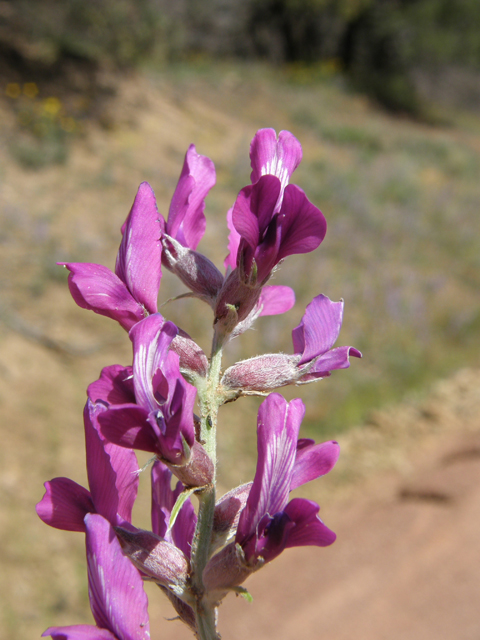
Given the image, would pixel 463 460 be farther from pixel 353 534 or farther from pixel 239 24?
pixel 239 24

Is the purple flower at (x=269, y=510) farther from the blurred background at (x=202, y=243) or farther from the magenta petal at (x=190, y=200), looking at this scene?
the blurred background at (x=202, y=243)

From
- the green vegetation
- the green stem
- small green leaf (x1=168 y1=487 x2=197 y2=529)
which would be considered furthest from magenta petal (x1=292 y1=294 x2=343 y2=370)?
the green vegetation

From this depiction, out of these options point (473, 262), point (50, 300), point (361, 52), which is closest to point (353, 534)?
point (50, 300)

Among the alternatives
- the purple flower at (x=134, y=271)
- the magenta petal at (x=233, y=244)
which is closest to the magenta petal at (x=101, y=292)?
the purple flower at (x=134, y=271)

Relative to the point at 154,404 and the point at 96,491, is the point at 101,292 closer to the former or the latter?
the point at 154,404

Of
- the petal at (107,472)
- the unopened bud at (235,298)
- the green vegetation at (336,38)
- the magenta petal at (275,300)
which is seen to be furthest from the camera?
the green vegetation at (336,38)

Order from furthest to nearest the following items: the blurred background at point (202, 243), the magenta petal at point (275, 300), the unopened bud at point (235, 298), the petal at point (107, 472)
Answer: the blurred background at point (202, 243)
the magenta petal at point (275, 300)
the unopened bud at point (235, 298)
the petal at point (107, 472)

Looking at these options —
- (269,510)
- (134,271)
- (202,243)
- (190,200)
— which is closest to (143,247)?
(134,271)
